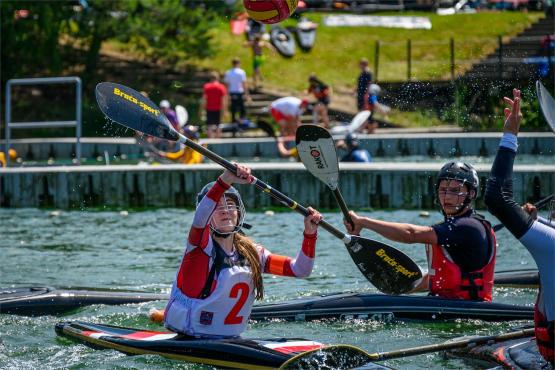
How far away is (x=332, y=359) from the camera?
6.20 m

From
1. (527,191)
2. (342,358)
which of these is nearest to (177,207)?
(527,191)

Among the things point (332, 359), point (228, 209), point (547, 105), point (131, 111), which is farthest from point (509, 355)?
point (131, 111)

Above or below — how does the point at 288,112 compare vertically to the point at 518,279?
above

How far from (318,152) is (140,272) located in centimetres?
390

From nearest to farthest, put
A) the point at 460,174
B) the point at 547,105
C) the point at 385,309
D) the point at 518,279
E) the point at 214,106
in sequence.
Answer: the point at 547,105 → the point at 460,174 → the point at 385,309 → the point at 518,279 → the point at 214,106

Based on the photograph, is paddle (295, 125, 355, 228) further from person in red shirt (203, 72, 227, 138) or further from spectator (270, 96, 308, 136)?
person in red shirt (203, 72, 227, 138)

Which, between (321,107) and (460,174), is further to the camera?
(321,107)

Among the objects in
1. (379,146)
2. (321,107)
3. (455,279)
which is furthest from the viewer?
(321,107)

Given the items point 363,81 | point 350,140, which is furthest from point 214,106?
point 350,140

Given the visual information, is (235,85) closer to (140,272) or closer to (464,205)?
(140,272)

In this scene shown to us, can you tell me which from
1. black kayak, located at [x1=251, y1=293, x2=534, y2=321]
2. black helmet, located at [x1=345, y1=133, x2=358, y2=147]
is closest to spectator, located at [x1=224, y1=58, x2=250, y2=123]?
black helmet, located at [x1=345, y1=133, x2=358, y2=147]

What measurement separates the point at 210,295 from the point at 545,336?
6.15 feet

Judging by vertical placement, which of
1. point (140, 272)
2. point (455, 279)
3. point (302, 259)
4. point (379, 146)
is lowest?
point (140, 272)

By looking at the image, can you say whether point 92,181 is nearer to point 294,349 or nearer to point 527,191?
point 527,191
